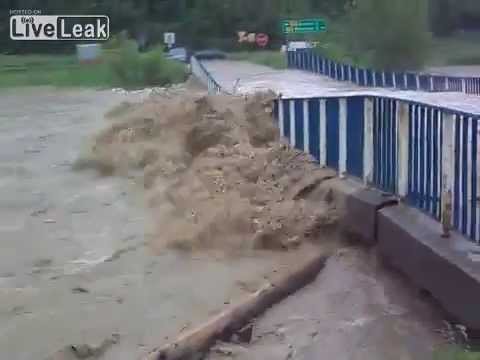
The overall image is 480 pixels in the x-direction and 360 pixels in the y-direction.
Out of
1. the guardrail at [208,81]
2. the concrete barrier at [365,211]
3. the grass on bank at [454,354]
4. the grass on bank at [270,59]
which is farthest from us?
the grass on bank at [270,59]

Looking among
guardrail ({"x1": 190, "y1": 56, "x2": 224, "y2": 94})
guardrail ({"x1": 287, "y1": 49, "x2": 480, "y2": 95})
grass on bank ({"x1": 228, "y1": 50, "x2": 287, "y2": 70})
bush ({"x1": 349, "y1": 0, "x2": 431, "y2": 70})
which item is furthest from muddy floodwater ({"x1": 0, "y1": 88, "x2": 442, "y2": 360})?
bush ({"x1": 349, "y1": 0, "x2": 431, "y2": 70})

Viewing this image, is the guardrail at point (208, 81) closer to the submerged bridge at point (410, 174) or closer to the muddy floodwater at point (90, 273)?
the muddy floodwater at point (90, 273)

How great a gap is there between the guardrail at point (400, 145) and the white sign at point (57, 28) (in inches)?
1546

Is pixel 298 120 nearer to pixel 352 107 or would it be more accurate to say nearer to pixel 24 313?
pixel 352 107

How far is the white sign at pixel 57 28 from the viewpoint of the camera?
4786 cm

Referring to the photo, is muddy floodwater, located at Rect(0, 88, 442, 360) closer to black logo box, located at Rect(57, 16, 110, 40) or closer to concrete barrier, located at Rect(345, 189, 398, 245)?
concrete barrier, located at Rect(345, 189, 398, 245)

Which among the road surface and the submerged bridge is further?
the road surface

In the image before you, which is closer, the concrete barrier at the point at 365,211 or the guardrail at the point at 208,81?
the concrete barrier at the point at 365,211

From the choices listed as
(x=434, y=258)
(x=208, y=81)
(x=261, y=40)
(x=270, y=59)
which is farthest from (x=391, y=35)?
(x=434, y=258)

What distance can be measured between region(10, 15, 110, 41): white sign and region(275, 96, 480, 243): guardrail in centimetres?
3927

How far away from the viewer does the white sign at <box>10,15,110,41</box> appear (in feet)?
157

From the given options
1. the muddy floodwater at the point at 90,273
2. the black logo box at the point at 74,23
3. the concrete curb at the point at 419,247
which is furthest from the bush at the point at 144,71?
the concrete curb at the point at 419,247

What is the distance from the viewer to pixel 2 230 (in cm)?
945

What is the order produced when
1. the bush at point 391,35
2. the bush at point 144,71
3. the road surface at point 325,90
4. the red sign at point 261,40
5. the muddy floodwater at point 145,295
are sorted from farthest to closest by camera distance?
the red sign at point 261,40, the bush at point 391,35, the bush at point 144,71, the road surface at point 325,90, the muddy floodwater at point 145,295
